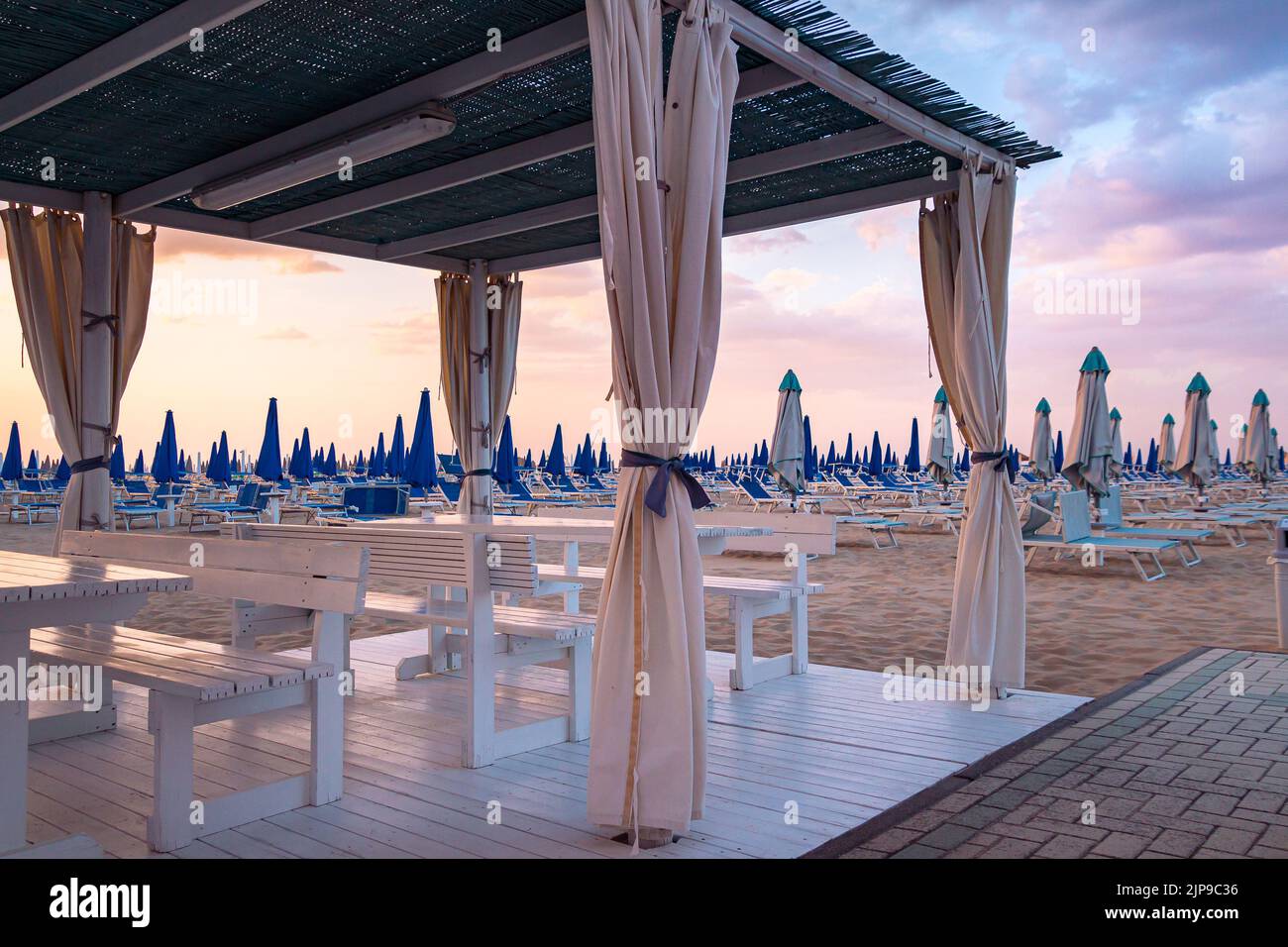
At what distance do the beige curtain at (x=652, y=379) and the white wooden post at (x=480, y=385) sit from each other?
17.1ft

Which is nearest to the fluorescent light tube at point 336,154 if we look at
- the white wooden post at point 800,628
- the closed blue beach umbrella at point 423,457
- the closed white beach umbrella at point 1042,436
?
the white wooden post at point 800,628

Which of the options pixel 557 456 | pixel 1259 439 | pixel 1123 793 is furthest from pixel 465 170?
→ pixel 1259 439

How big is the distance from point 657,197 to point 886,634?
4.31m

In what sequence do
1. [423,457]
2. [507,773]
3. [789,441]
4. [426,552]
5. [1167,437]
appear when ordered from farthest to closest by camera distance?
[1167,437]
[423,457]
[789,441]
[426,552]
[507,773]

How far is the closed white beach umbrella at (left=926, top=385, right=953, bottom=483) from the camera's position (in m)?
14.8

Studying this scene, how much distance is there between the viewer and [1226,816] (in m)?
2.81

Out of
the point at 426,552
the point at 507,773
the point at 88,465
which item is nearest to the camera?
the point at 507,773

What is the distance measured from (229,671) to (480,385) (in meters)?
5.30

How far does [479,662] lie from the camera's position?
3.50 meters

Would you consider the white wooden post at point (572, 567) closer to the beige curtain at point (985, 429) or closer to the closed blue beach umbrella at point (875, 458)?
the beige curtain at point (985, 429)

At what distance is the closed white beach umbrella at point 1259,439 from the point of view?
16.7 metres

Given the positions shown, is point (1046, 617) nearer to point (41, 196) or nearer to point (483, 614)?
point (483, 614)

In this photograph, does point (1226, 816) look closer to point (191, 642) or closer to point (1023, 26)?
point (191, 642)
